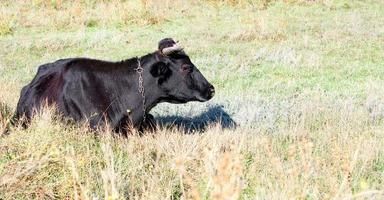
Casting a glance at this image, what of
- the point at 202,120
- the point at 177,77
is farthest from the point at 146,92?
the point at 202,120

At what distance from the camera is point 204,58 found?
1250cm

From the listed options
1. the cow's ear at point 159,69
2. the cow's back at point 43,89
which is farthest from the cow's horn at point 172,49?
the cow's back at point 43,89

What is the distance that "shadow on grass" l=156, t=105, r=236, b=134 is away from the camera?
7.75m

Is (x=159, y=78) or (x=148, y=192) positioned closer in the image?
(x=148, y=192)

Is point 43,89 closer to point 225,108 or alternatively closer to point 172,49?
point 172,49

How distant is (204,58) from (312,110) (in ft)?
16.1

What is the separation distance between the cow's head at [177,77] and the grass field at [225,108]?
1.29ft

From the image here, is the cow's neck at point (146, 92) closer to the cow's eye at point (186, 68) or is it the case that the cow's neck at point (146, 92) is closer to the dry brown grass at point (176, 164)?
the cow's eye at point (186, 68)

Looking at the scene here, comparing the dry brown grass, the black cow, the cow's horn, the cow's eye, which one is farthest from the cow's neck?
the dry brown grass

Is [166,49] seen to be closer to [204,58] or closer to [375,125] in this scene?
[375,125]

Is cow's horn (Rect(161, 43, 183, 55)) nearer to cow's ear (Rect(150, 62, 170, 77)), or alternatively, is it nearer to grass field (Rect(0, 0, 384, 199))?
cow's ear (Rect(150, 62, 170, 77))

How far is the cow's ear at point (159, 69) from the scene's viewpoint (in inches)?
261

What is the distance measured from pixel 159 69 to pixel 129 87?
1.32 feet

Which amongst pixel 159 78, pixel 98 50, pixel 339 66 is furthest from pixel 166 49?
pixel 98 50
